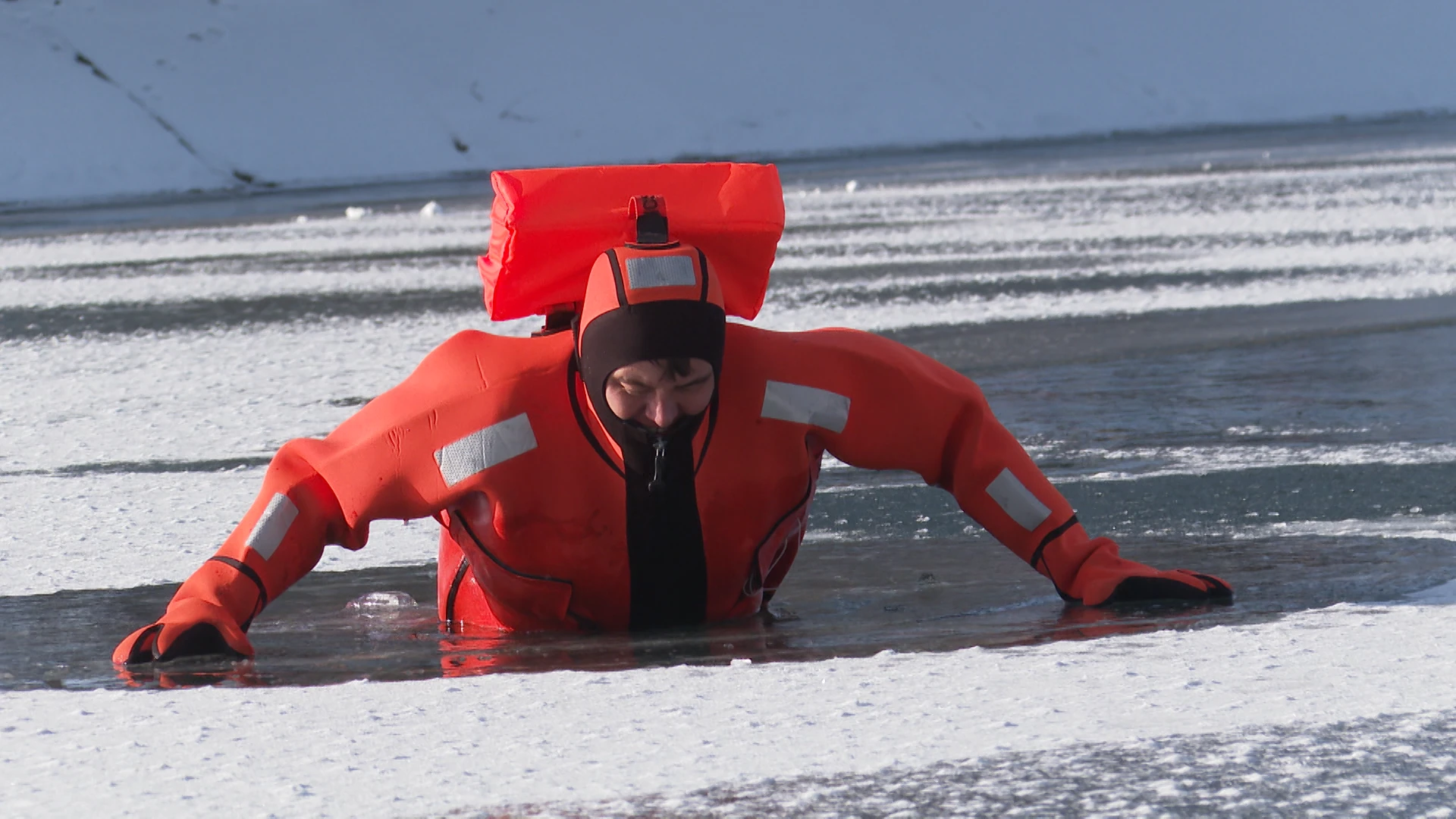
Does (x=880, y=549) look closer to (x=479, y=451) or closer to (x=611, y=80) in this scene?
(x=479, y=451)

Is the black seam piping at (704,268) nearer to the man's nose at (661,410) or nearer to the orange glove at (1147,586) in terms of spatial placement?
the man's nose at (661,410)

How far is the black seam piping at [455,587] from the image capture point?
A: 3.50 meters

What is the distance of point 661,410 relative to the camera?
117 inches

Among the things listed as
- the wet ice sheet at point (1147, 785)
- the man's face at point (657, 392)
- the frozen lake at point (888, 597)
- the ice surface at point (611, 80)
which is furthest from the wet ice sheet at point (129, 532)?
the ice surface at point (611, 80)

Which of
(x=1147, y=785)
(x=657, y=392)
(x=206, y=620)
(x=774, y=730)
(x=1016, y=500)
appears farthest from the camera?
(x=1016, y=500)

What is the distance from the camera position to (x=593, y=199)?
128 inches

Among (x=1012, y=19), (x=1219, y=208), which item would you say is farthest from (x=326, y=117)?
(x=1219, y=208)

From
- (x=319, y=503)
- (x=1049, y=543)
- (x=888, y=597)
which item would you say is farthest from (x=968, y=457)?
(x=319, y=503)

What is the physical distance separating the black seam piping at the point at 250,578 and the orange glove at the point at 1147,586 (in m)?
1.49

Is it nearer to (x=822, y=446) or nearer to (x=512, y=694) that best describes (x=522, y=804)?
(x=512, y=694)

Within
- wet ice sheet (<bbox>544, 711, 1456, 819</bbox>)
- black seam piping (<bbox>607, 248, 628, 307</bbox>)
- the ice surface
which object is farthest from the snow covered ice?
the ice surface

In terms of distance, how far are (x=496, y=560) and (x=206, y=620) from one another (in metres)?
0.50

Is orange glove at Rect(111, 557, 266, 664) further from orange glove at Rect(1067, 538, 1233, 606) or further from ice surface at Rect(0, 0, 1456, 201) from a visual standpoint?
ice surface at Rect(0, 0, 1456, 201)

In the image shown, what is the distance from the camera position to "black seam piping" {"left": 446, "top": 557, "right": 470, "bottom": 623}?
3500mm
